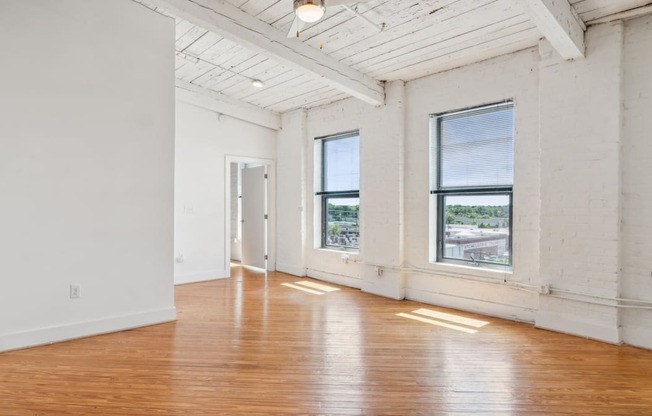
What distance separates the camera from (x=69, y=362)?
2879 millimetres

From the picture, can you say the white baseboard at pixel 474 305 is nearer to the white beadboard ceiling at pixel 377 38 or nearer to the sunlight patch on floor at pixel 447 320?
the sunlight patch on floor at pixel 447 320

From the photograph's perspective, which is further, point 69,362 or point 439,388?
point 69,362

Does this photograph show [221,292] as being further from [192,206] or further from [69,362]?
[69,362]

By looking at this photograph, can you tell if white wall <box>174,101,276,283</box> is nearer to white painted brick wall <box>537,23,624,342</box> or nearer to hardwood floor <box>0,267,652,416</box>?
hardwood floor <box>0,267,652,416</box>

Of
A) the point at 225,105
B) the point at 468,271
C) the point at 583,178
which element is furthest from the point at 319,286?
the point at 583,178

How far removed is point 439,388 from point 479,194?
98.4 inches

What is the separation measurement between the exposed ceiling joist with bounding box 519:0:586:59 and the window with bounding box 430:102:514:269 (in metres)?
0.79

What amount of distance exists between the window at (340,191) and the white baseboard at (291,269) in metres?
0.59

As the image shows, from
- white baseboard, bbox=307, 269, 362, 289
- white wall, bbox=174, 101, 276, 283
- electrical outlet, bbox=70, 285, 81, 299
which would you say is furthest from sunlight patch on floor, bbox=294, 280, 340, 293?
electrical outlet, bbox=70, 285, 81, 299

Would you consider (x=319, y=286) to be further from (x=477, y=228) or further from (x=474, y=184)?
(x=474, y=184)

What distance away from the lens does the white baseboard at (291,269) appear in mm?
6426

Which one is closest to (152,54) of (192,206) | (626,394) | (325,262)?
(192,206)

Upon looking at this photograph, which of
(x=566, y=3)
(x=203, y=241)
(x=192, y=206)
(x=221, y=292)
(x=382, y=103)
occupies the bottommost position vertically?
(x=221, y=292)

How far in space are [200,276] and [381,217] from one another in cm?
309
